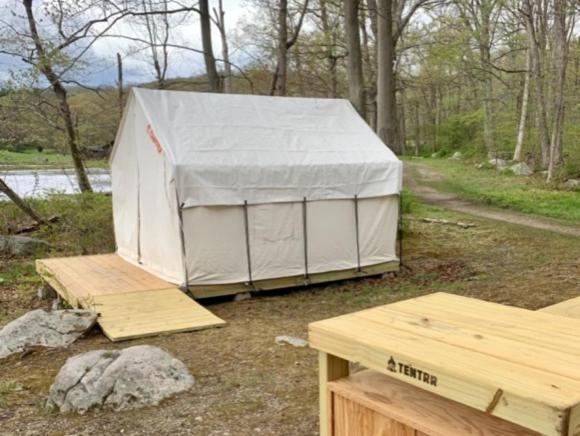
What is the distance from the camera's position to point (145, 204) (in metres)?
7.67

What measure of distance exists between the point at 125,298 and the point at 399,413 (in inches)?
207

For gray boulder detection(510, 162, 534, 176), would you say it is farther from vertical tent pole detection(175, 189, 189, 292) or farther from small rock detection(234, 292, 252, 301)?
vertical tent pole detection(175, 189, 189, 292)

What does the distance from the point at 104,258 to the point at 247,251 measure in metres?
3.03

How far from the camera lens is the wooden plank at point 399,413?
4.38 feet

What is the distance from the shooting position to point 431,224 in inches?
452

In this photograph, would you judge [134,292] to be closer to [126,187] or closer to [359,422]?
[126,187]

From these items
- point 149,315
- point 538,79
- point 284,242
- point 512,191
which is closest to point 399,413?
point 149,315

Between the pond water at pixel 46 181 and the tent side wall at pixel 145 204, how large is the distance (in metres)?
3.15

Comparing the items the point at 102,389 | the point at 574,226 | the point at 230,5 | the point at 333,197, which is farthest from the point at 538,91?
the point at 102,389

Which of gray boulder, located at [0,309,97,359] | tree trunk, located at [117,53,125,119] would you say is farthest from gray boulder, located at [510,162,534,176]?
gray boulder, located at [0,309,97,359]

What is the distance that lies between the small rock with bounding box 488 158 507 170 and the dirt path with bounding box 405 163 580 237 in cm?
221

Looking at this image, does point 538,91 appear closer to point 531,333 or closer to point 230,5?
point 230,5

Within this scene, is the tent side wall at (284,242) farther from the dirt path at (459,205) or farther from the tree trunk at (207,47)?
the tree trunk at (207,47)

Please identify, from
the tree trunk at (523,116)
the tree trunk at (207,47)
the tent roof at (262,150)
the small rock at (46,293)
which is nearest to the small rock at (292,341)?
the tent roof at (262,150)
